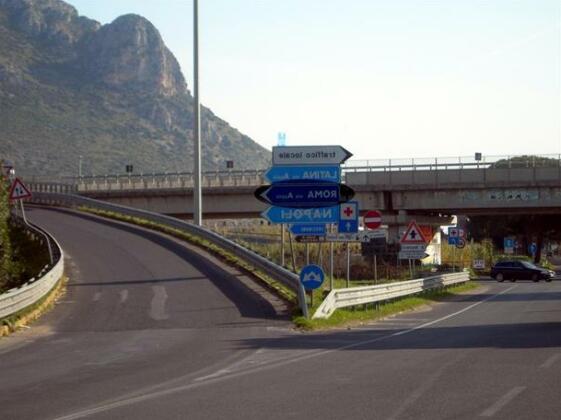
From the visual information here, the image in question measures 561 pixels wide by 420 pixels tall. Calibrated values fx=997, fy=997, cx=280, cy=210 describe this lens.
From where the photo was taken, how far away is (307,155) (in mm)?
28906

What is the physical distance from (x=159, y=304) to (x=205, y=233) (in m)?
14.0

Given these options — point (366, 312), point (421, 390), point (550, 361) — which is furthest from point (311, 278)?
point (421, 390)

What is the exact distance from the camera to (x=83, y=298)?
28.6m

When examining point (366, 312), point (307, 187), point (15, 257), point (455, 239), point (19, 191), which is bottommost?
point (366, 312)

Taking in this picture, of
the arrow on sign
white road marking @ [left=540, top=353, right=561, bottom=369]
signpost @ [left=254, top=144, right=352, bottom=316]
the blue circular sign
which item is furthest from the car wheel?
white road marking @ [left=540, top=353, right=561, bottom=369]

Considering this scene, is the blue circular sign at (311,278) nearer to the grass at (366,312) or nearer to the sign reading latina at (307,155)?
the grass at (366,312)

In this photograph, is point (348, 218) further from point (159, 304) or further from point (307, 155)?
point (159, 304)

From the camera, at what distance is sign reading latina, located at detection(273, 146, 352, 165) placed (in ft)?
93.9

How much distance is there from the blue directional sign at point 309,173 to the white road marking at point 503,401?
16.4m

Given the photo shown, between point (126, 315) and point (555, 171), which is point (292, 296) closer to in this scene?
point (126, 315)

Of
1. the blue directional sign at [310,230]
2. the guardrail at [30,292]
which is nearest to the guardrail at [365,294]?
the blue directional sign at [310,230]

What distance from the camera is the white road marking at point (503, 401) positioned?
10914 mm

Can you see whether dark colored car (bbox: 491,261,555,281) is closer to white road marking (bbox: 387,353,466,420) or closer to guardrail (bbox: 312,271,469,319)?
guardrail (bbox: 312,271,469,319)

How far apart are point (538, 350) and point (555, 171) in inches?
1759
